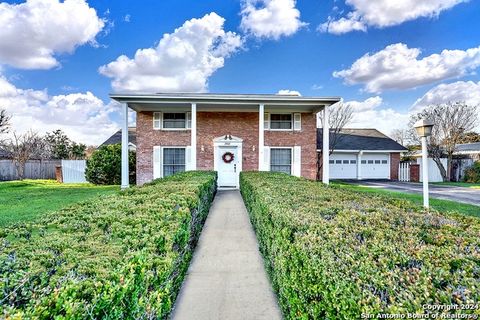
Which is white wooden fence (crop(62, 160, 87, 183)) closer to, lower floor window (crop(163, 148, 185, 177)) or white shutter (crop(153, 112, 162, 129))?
white shutter (crop(153, 112, 162, 129))

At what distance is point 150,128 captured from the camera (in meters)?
14.9

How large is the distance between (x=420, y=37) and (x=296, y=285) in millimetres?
17927

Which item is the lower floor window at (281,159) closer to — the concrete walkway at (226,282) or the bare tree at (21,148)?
the concrete walkway at (226,282)

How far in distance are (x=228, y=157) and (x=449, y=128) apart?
746 inches

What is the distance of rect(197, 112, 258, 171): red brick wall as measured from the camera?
14.9 meters

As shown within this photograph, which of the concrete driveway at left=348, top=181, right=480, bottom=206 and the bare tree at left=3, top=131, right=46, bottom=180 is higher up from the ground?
the bare tree at left=3, top=131, right=46, bottom=180

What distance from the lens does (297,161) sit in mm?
14930

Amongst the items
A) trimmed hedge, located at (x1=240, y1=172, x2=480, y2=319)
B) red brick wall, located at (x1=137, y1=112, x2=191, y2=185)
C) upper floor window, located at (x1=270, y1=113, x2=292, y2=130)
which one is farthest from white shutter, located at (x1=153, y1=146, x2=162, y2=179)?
trimmed hedge, located at (x1=240, y1=172, x2=480, y2=319)

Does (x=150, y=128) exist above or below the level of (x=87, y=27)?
below

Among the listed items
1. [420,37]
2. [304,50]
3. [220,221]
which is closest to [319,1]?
[304,50]

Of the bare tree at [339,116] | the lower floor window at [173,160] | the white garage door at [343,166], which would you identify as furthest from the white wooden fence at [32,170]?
the white garage door at [343,166]

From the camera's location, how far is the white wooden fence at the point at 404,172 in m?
21.3

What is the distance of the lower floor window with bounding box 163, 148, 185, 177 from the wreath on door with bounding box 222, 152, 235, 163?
7.54 feet

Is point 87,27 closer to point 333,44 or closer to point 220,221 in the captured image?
point 220,221
